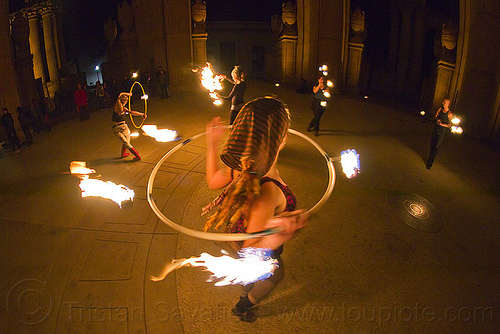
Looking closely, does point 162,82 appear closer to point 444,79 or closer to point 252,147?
point 444,79

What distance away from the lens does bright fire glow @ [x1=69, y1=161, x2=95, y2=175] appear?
8.31 meters

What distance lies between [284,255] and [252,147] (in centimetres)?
325

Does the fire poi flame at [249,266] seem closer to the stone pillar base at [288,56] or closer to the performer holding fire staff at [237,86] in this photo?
the performer holding fire staff at [237,86]

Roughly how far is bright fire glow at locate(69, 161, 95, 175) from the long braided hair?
6220mm

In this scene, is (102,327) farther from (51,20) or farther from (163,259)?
(51,20)

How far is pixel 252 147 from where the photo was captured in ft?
9.92

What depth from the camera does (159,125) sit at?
12023mm

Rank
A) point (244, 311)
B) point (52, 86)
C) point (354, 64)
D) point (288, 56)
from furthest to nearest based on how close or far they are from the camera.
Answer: point (52, 86)
point (288, 56)
point (354, 64)
point (244, 311)

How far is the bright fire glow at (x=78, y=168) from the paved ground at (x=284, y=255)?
0.77 ft

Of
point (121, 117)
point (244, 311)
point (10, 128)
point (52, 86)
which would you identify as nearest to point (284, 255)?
point (244, 311)

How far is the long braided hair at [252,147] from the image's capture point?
10.0 feet

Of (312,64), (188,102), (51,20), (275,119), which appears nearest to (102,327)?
(275,119)

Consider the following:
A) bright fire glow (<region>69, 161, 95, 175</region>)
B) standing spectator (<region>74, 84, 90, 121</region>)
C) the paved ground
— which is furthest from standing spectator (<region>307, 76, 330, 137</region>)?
standing spectator (<region>74, 84, 90, 121</region>)

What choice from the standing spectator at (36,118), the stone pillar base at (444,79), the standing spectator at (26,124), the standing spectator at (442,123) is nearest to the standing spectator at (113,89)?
the standing spectator at (36,118)
